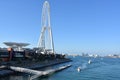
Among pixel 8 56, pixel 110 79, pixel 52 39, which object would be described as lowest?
pixel 110 79

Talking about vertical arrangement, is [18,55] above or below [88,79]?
above

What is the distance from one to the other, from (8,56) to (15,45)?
29.6 m

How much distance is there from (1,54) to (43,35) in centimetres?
4983

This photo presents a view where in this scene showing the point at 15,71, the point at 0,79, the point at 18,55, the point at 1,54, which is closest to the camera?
the point at 0,79

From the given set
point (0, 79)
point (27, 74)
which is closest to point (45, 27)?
point (27, 74)

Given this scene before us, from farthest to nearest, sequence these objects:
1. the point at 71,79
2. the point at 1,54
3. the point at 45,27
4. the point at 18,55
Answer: the point at 45,27 < the point at 18,55 < the point at 1,54 < the point at 71,79

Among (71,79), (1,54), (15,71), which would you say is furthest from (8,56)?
(71,79)

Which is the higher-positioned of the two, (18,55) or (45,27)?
(45,27)

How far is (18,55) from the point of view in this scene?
85750 millimetres

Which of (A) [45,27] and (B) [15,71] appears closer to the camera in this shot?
(B) [15,71]

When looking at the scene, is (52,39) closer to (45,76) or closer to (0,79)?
(45,76)

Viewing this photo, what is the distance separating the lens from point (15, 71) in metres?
58.5

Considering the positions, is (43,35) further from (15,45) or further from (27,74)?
(27,74)

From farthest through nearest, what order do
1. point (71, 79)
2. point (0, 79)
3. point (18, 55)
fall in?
point (18, 55), point (71, 79), point (0, 79)
